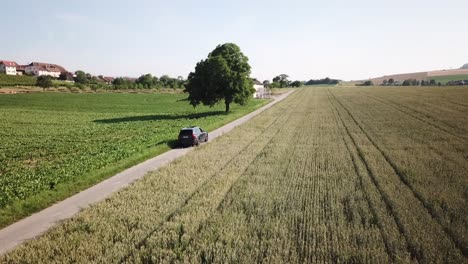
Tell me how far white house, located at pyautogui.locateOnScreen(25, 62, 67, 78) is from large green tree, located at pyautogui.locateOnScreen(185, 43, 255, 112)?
156712mm

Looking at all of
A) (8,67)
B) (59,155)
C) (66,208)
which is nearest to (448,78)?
(59,155)

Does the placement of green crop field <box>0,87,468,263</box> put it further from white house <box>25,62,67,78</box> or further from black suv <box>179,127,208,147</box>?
white house <box>25,62,67,78</box>

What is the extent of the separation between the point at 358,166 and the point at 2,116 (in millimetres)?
45780

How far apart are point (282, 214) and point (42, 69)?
19648 centimetres

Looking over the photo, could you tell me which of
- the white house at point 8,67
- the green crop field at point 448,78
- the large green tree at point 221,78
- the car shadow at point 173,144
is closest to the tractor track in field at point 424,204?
the car shadow at point 173,144

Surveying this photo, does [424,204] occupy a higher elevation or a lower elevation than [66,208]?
lower

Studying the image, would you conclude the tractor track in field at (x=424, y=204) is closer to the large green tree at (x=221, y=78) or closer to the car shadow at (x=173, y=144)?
the car shadow at (x=173, y=144)

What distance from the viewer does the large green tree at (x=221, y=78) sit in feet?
147

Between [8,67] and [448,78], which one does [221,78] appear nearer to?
[8,67]

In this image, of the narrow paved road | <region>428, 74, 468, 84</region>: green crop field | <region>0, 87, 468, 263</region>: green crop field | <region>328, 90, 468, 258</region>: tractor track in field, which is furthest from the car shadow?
<region>428, 74, 468, 84</region>: green crop field

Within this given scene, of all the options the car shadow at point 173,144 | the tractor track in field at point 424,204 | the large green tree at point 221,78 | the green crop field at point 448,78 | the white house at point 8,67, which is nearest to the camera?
the tractor track in field at point 424,204

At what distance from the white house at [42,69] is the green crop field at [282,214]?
186 meters

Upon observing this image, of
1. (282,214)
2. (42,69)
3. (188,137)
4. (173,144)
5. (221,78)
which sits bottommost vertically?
(282,214)

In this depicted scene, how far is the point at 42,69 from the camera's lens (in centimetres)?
17525
